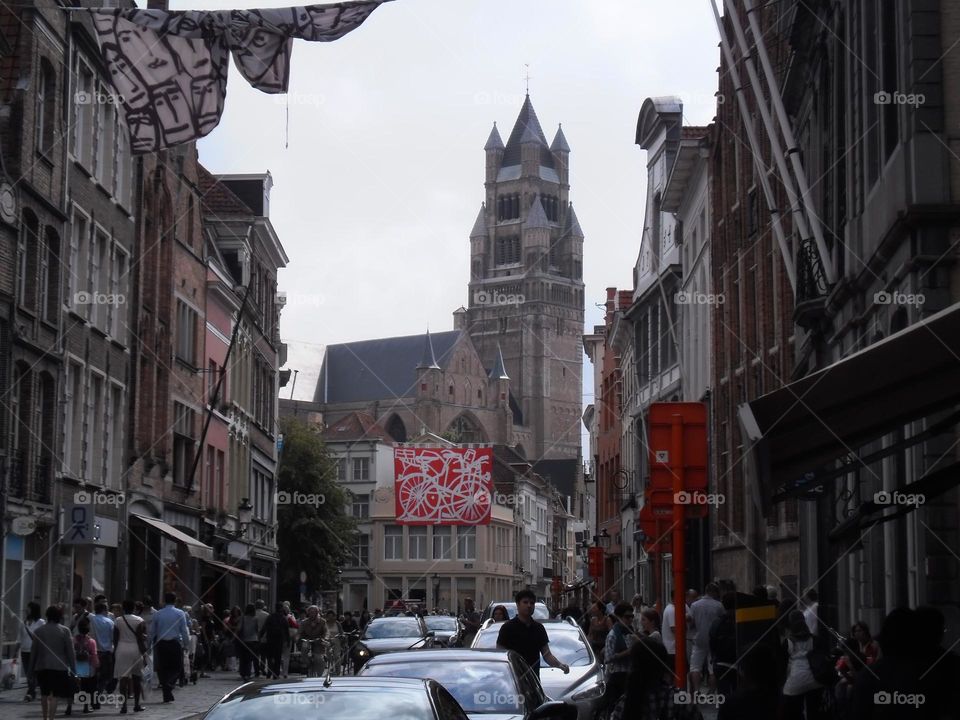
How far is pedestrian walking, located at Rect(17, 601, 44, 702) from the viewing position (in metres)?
21.1

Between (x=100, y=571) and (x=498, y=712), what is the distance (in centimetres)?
2392

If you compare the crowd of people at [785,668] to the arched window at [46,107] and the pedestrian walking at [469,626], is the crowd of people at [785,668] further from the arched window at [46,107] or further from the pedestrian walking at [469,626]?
the pedestrian walking at [469,626]

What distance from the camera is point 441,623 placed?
37.8m

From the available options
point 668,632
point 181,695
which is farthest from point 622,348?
point 668,632

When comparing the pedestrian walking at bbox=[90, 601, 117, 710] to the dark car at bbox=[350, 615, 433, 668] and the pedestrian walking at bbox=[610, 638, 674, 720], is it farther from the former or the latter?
the pedestrian walking at bbox=[610, 638, 674, 720]

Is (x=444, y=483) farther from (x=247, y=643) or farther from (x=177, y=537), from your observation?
(x=247, y=643)

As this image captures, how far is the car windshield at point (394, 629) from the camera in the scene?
3019 cm

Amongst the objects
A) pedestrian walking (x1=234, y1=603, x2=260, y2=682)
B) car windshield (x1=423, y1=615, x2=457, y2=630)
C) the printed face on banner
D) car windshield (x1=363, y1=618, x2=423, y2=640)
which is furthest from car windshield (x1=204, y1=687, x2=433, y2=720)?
the printed face on banner

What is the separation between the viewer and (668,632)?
67.7 ft

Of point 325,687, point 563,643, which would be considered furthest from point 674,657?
point 325,687

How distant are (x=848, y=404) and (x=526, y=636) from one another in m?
6.08

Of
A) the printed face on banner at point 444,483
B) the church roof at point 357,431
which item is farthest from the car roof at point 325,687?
the church roof at point 357,431

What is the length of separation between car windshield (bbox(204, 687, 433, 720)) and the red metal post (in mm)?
5197

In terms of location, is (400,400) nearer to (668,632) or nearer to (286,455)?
(286,455)
